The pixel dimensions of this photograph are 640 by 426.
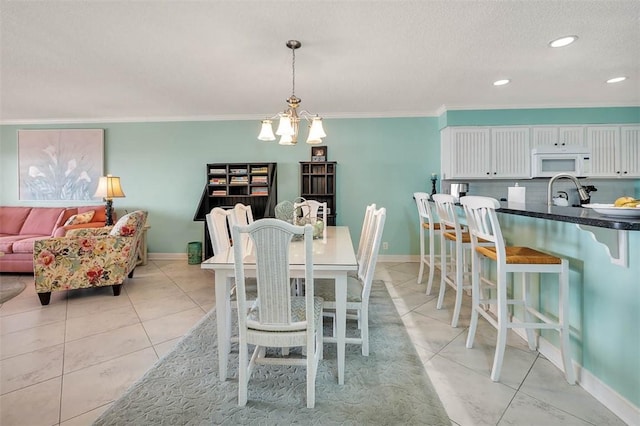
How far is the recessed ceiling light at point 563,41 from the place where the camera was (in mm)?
2389

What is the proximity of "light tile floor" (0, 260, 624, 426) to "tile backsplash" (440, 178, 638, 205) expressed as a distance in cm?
208

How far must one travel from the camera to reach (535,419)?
1404 millimetres

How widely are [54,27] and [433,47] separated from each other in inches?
120

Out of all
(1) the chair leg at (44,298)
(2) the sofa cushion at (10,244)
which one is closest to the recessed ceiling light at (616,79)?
(1) the chair leg at (44,298)

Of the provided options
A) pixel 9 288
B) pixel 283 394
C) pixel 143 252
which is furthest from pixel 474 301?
pixel 9 288

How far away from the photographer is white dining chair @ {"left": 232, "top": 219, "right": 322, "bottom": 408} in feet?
4.34

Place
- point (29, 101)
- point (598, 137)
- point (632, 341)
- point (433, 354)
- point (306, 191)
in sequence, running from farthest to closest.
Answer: point (306, 191), point (598, 137), point (29, 101), point (433, 354), point (632, 341)

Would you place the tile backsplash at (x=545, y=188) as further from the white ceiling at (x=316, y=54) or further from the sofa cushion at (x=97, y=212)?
the sofa cushion at (x=97, y=212)

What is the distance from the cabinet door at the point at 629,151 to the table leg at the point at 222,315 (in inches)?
218

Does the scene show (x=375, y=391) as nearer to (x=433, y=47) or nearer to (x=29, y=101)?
(x=433, y=47)

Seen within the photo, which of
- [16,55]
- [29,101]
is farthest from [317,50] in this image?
[29,101]

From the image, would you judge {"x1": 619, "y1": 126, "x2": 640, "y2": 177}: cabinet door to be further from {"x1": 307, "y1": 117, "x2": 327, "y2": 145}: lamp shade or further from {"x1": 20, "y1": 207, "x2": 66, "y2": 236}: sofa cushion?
{"x1": 20, "y1": 207, "x2": 66, "y2": 236}: sofa cushion

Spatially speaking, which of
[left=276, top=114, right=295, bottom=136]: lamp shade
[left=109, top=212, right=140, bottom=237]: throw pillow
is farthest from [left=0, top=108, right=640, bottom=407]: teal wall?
[left=276, top=114, right=295, bottom=136]: lamp shade

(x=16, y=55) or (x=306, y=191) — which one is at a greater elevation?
(x=16, y=55)
